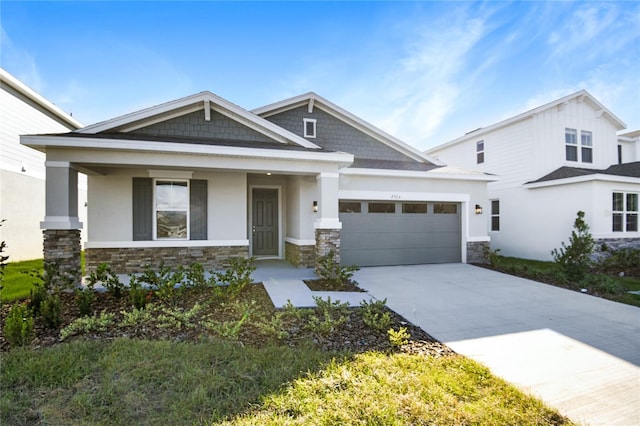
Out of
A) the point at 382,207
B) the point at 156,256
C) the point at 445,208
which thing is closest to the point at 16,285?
the point at 156,256

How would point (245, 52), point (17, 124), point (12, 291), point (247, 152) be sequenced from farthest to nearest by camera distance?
1. point (17, 124)
2. point (245, 52)
3. point (247, 152)
4. point (12, 291)

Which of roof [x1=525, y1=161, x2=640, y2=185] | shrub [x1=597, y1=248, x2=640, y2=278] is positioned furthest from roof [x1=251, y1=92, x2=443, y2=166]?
shrub [x1=597, y1=248, x2=640, y2=278]

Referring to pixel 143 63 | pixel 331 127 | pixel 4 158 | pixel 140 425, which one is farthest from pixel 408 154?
pixel 4 158

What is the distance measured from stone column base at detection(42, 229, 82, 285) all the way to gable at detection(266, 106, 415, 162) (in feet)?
22.5

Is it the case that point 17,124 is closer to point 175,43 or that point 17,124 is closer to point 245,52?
point 175,43

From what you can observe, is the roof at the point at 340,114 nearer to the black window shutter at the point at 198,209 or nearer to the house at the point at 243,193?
the house at the point at 243,193

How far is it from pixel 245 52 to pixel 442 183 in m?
7.81

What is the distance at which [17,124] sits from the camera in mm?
11469

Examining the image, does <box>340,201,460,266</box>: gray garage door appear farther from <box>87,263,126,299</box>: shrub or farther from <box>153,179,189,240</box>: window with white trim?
<box>87,263,126,299</box>: shrub

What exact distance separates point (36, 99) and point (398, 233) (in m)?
15.0

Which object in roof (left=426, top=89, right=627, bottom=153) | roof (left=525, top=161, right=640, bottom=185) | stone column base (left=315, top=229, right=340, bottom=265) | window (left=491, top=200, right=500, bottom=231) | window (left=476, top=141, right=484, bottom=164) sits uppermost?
roof (left=426, top=89, right=627, bottom=153)

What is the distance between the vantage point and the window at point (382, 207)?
9.89 m

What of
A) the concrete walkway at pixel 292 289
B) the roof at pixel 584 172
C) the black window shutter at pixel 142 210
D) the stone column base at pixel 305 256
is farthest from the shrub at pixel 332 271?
the roof at pixel 584 172

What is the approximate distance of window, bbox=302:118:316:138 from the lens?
37.3 feet
